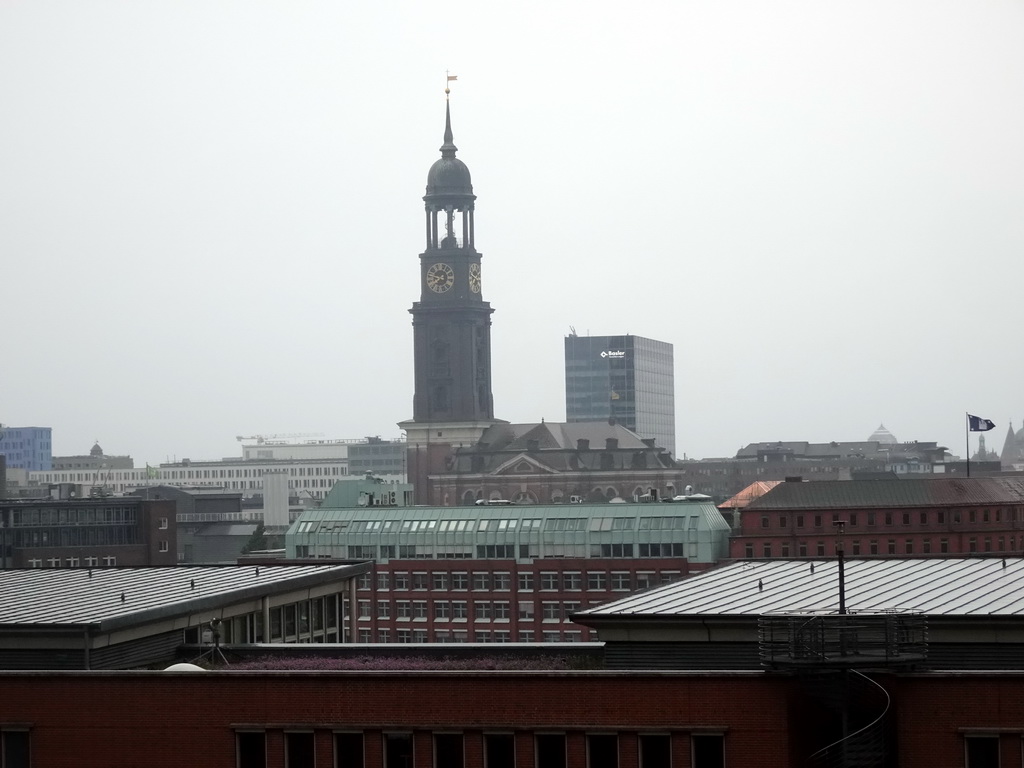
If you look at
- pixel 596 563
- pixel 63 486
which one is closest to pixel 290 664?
pixel 596 563

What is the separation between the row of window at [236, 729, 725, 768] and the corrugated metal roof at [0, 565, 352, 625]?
5665 mm

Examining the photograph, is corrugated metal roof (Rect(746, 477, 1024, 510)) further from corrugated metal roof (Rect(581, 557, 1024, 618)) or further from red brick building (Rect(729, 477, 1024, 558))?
corrugated metal roof (Rect(581, 557, 1024, 618))

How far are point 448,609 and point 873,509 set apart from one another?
→ 31.7 meters

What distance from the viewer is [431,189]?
18738cm

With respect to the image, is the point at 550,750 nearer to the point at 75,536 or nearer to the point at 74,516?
the point at 75,536

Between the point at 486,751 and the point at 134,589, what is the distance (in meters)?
13.7

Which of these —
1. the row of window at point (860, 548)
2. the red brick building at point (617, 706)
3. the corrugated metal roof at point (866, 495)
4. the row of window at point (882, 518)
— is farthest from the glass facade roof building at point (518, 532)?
the red brick building at point (617, 706)

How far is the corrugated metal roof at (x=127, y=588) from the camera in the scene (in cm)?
3650

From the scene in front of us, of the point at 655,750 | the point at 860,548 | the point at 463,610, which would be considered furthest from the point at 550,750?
the point at 860,548

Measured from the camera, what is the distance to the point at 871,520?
409ft

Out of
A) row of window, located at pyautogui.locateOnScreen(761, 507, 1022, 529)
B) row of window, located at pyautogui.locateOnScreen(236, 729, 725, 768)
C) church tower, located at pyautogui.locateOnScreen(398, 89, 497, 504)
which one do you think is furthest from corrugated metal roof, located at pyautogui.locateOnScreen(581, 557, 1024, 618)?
church tower, located at pyautogui.locateOnScreen(398, 89, 497, 504)

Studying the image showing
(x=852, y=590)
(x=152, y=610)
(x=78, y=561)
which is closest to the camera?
(x=852, y=590)

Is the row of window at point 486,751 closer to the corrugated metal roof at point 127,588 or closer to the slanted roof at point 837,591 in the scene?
the slanted roof at point 837,591

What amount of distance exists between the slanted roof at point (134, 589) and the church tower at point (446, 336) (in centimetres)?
13779
